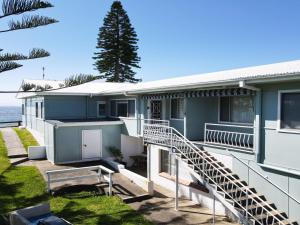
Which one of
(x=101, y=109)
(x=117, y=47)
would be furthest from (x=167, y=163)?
(x=117, y=47)

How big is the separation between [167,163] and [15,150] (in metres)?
12.8

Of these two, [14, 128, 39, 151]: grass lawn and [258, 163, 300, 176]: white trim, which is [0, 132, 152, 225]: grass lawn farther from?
[14, 128, 39, 151]: grass lawn

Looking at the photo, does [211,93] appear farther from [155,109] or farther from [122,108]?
[122,108]

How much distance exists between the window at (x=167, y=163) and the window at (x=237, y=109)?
13.5ft

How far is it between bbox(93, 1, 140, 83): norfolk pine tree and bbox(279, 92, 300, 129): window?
36855mm

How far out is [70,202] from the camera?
12805mm

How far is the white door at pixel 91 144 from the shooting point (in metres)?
20.2

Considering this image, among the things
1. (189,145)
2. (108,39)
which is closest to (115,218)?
(189,145)

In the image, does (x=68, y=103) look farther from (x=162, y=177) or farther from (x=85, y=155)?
(x=162, y=177)

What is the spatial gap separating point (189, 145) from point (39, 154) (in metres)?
12.9

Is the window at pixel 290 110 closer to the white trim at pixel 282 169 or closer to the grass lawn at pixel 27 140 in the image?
the white trim at pixel 282 169

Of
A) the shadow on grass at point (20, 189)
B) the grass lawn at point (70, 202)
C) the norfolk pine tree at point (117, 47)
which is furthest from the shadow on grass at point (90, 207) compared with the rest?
the norfolk pine tree at point (117, 47)

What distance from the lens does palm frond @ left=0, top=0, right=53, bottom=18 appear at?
19.7 ft

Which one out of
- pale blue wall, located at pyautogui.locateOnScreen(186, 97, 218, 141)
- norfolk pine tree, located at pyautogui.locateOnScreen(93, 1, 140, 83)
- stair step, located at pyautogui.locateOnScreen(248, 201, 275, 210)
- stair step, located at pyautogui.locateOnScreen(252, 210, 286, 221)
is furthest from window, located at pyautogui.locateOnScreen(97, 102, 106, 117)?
norfolk pine tree, located at pyautogui.locateOnScreen(93, 1, 140, 83)
